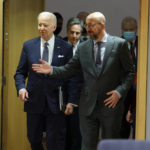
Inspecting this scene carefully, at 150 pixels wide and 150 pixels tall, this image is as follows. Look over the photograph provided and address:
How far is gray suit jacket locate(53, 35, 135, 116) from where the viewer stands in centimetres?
372

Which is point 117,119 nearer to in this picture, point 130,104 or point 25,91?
point 130,104

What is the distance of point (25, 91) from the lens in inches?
156

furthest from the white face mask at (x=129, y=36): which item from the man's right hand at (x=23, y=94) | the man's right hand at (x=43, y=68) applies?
the man's right hand at (x=23, y=94)

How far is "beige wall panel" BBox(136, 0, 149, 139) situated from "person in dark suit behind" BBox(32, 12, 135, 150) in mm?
100

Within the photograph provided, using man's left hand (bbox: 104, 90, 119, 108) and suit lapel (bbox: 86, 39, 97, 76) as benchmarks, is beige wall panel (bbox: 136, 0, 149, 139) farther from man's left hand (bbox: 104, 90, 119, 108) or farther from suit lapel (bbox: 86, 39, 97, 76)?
suit lapel (bbox: 86, 39, 97, 76)

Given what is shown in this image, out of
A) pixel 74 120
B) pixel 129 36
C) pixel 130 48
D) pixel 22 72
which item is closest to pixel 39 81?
pixel 22 72

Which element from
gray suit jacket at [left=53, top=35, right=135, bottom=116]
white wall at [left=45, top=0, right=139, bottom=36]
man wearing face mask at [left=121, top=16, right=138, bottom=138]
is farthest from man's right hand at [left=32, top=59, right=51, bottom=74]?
white wall at [left=45, top=0, right=139, bottom=36]

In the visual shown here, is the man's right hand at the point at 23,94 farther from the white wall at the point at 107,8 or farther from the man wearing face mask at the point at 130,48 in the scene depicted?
the white wall at the point at 107,8

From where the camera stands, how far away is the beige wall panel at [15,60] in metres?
4.79

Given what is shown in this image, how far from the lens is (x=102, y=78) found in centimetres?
372

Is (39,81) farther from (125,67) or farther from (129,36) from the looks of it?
(129,36)

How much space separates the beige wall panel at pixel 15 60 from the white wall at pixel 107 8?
1.57m

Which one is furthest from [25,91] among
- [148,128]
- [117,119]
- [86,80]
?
[148,128]

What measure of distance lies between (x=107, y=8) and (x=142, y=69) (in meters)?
3.00
